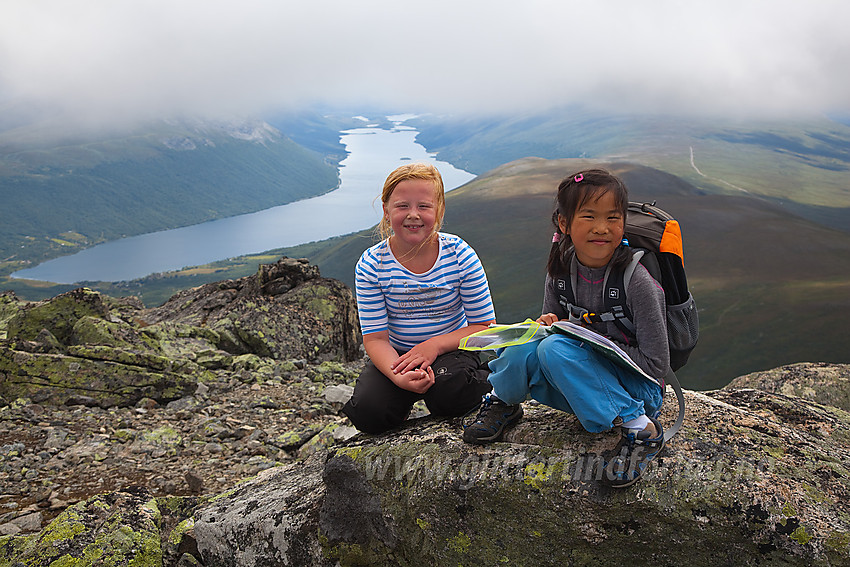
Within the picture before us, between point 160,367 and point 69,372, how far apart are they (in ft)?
4.68

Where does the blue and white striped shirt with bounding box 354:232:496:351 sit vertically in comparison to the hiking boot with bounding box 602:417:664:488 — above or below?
above

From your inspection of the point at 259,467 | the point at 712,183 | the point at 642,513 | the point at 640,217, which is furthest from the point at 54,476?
the point at 712,183

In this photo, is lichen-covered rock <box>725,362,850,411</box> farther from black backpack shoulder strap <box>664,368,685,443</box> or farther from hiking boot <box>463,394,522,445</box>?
hiking boot <box>463,394,522,445</box>

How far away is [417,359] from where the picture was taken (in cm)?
511

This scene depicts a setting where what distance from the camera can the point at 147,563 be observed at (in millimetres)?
5113

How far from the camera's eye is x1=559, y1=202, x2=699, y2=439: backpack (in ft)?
13.0

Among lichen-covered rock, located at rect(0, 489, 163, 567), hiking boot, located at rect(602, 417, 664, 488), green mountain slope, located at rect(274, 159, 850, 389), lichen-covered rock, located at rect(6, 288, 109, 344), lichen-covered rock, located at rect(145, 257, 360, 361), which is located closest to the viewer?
hiking boot, located at rect(602, 417, 664, 488)

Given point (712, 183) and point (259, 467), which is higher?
point (259, 467)

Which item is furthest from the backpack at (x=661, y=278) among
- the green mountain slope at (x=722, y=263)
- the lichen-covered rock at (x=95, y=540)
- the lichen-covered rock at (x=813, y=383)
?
the green mountain slope at (x=722, y=263)

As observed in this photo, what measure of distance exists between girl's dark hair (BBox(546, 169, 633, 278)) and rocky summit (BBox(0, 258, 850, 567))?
1410 millimetres

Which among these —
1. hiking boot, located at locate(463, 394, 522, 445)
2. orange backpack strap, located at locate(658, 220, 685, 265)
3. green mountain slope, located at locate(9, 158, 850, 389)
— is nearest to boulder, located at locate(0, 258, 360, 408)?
green mountain slope, located at locate(9, 158, 850, 389)

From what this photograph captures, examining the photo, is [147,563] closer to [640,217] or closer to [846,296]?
[640,217]

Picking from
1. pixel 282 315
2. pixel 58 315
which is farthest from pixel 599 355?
pixel 58 315

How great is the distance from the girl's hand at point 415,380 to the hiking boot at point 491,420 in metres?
0.57
